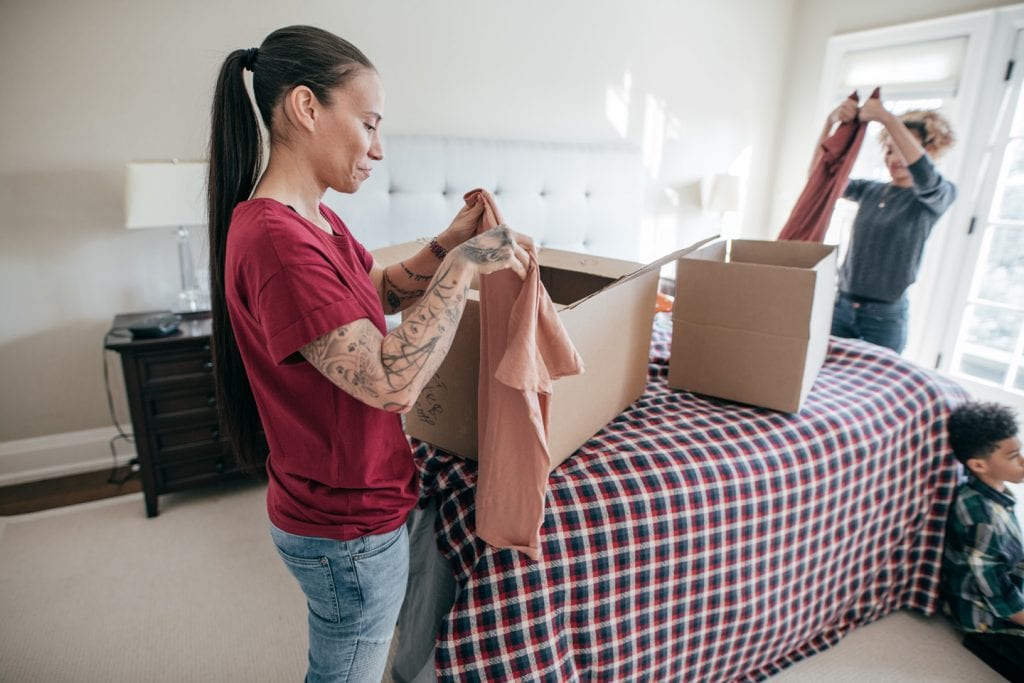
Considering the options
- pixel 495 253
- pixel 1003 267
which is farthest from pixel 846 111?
pixel 495 253

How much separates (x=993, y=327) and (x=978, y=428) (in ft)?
6.33

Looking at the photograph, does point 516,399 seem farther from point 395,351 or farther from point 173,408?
point 173,408

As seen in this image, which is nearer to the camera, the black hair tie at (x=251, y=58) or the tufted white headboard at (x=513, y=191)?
the black hair tie at (x=251, y=58)

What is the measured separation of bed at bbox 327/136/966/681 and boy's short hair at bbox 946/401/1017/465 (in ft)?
0.11

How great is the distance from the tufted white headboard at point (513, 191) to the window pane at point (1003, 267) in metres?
1.79

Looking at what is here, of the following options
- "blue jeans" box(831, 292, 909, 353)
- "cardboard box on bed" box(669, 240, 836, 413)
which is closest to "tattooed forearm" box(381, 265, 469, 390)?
"cardboard box on bed" box(669, 240, 836, 413)

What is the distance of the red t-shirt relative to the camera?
741 mm

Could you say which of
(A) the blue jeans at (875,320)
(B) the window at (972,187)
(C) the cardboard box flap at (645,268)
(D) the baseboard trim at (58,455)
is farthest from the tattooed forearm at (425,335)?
(B) the window at (972,187)

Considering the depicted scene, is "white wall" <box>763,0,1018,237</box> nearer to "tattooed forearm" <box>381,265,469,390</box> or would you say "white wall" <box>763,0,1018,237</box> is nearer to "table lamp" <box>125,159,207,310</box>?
"tattooed forearm" <box>381,265,469,390</box>

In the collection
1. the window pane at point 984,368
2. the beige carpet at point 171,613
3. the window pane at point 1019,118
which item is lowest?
the beige carpet at point 171,613

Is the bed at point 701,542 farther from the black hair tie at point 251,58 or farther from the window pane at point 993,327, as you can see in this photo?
the window pane at point 993,327

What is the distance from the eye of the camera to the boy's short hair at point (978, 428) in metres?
1.56

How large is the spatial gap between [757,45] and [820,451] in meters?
3.26

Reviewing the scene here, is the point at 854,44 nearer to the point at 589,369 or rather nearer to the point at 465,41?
the point at 465,41
